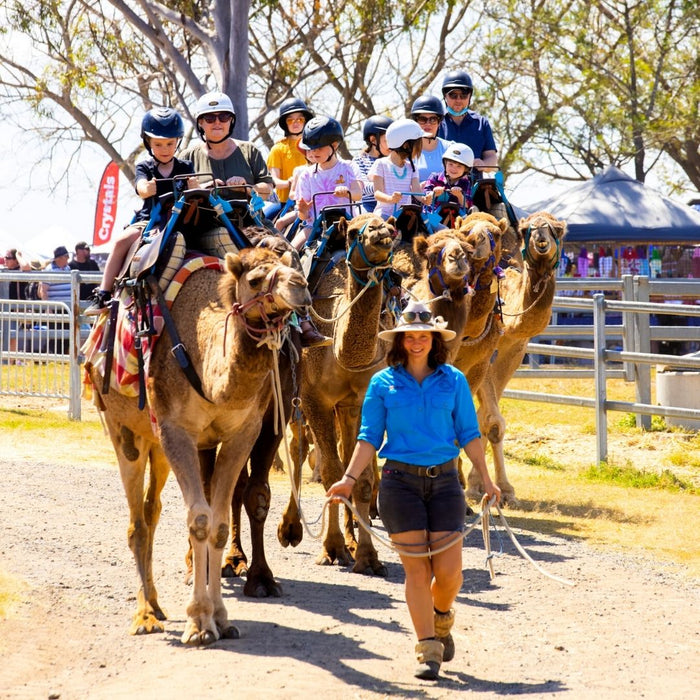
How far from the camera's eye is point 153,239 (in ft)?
26.5

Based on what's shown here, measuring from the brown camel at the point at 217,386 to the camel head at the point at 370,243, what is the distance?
1.20 metres

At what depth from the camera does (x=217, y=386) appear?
7.11 meters

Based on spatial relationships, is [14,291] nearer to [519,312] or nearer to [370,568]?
[519,312]

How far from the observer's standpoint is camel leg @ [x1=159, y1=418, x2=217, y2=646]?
7.17m

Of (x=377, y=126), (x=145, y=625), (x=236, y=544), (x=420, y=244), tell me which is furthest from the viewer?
(x=377, y=126)

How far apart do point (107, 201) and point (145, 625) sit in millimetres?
26265

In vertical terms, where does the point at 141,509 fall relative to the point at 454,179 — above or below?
below

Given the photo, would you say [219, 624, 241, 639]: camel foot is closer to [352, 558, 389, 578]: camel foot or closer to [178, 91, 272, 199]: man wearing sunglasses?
[352, 558, 389, 578]: camel foot

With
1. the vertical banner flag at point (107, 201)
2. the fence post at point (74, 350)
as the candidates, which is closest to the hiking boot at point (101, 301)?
the fence post at point (74, 350)

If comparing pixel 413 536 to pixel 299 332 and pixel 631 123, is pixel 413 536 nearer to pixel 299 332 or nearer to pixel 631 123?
pixel 299 332

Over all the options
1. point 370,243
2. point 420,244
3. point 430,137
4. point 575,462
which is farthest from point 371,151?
point 575,462

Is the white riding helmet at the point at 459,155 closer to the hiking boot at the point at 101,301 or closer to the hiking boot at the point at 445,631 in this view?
the hiking boot at the point at 101,301

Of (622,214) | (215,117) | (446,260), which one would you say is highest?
(622,214)

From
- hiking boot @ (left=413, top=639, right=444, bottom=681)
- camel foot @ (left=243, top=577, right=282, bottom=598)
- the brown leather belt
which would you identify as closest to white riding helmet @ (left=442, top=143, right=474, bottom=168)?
camel foot @ (left=243, top=577, right=282, bottom=598)
